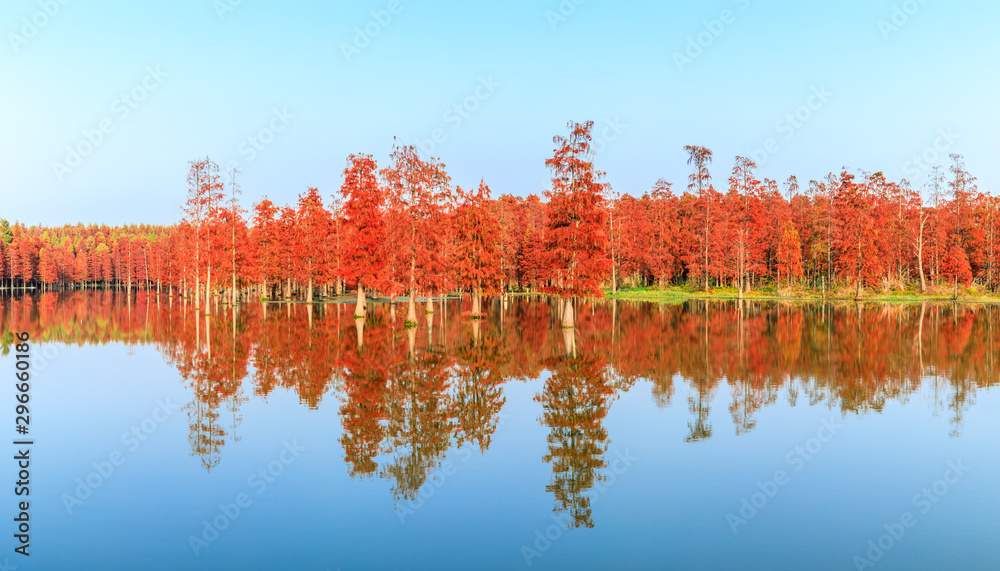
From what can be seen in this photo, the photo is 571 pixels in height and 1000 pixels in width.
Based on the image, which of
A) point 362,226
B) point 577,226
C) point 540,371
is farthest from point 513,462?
point 362,226

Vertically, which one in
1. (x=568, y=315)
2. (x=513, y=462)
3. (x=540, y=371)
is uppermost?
(x=568, y=315)

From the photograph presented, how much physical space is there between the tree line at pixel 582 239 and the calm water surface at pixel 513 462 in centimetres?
1595

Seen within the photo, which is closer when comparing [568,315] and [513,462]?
[513,462]

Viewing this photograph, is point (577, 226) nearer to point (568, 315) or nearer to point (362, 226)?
point (568, 315)

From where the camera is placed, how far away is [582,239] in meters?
41.4

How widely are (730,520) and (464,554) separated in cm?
414

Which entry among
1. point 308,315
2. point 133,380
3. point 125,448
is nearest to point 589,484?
point 125,448

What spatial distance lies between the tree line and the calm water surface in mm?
15946

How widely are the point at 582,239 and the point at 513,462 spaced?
1148 inches

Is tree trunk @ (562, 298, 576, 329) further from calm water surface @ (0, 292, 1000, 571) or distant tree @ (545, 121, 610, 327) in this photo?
calm water surface @ (0, 292, 1000, 571)

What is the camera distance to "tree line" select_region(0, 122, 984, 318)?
43.3 meters

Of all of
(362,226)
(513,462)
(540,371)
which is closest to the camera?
(513,462)

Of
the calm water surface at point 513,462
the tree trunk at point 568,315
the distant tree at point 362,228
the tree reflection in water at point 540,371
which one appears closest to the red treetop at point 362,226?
the distant tree at point 362,228

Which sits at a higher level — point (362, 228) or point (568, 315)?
point (362, 228)
